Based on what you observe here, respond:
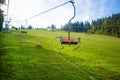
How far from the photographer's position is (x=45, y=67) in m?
16.4

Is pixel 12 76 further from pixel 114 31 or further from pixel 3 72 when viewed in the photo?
pixel 114 31

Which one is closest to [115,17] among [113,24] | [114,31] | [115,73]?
[113,24]

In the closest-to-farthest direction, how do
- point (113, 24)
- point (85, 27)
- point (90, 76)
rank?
point (90, 76), point (113, 24), point (85, 27)

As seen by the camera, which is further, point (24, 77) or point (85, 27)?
point (85, 27)

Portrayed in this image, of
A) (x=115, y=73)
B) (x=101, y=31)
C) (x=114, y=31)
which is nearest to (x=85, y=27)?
(x=101, y=31)

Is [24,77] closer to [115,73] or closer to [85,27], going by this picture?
[115,73]

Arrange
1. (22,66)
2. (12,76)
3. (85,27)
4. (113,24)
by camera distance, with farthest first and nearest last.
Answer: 1. (85,27)
2. (113,24)
3. (22,66)
4. (12,76)

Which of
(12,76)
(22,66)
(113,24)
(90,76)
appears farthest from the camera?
(113,24)

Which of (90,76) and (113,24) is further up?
(113,24)

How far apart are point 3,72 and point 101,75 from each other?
700cm

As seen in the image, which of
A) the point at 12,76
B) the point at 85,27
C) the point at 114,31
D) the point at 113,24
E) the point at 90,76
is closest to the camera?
the point at 12,76

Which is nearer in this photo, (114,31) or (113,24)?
(114,31)

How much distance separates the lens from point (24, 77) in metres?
12.9

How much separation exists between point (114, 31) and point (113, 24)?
458 inches
